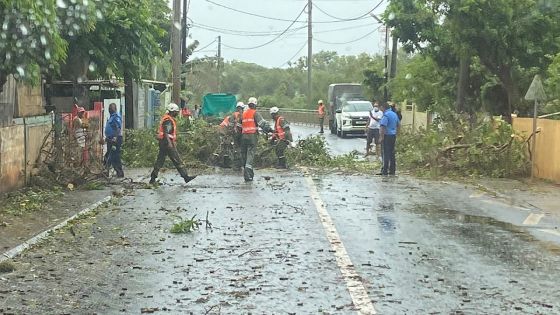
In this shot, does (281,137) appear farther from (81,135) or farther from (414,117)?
(414,117)

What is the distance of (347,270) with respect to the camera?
8.54 m

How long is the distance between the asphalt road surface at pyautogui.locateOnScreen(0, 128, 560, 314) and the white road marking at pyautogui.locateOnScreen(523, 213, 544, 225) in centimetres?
3

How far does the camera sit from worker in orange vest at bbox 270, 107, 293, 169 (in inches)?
826

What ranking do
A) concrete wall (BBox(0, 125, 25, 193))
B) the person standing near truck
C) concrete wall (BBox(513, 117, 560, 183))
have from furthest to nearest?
the person standing near truck
concrete wall (BBox(513, 117, 560, 183))
concrete wall (BBox(0, 125, 25, 193))

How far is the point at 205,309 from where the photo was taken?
22.9 feet

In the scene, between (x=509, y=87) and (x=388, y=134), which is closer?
(x=388, y=134)

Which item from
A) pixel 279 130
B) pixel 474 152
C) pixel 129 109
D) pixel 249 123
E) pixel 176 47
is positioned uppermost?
pixel 176 47

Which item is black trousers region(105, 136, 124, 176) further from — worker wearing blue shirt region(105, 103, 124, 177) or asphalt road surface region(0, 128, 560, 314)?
asphalt road surface region(0, 128, 560, 314)

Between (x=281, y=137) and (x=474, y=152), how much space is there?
4861 mm

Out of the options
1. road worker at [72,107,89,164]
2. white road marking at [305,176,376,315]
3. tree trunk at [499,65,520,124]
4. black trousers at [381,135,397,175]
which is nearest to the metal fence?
tree trunk at [499,65,520,124]

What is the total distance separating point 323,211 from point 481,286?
543cm

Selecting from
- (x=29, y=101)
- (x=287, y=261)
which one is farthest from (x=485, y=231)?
(x=29, y=101)

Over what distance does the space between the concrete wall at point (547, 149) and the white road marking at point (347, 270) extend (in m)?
7.34

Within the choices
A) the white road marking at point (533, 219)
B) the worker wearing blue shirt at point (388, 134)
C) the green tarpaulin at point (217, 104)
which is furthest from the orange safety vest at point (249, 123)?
the green tarpaulin at point (217, 104)
